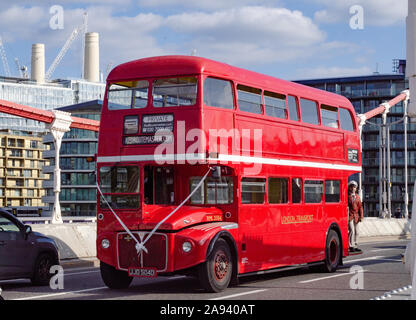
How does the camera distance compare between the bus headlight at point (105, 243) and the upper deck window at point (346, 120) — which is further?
the upper deck window at point (346, 120)

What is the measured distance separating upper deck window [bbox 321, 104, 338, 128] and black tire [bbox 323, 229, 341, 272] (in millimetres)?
2697

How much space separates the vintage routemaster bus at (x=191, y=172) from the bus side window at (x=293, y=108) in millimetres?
302

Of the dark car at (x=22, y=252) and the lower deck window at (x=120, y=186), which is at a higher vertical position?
the lower deck window at (x=120, y=186)

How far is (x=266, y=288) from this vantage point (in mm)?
15891

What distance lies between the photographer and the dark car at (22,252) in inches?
645

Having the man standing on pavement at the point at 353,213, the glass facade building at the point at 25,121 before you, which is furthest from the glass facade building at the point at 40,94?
the man standing on pavement at the point at 353,213

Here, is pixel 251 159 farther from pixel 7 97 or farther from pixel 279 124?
pixel 7 97

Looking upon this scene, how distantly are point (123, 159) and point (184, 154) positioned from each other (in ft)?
4.08

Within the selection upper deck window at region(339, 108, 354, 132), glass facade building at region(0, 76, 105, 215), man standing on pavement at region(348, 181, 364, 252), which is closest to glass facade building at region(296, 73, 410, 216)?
glass facade building at region(0, 76, 105, 215)

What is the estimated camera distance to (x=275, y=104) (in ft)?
59.1

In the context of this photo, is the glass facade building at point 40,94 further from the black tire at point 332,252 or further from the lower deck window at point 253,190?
the lower deck window at point 253,190
